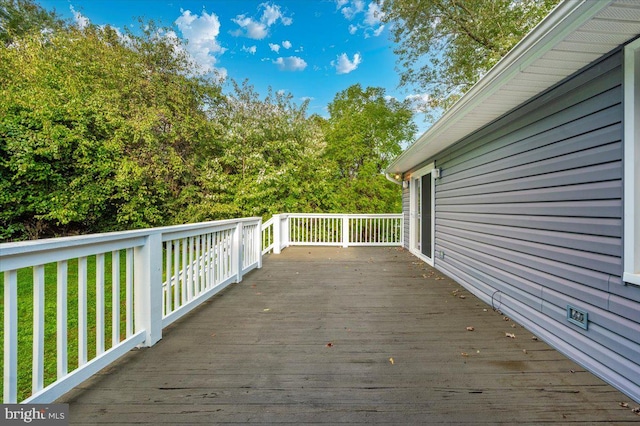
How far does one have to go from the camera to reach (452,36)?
821 centimetres

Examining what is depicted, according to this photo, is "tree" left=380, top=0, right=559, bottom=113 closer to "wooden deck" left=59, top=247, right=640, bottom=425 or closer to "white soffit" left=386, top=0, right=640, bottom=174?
"white soffit" left=386, top=0, right=640, bottom=174

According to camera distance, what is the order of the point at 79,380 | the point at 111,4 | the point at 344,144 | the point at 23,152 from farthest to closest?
the point at 344,144 → the point at 111,4 → the point at 23,152 → the point at 79,380

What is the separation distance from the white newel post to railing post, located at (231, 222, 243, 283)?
1810 millimetres

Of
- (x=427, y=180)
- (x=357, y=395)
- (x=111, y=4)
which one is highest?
(x=111, y=4)

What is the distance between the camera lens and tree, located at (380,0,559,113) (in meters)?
6.92

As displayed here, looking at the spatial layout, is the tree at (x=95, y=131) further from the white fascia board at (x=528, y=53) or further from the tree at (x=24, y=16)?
the white fascia board at (x=528, y=53)

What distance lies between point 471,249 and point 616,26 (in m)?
2.76

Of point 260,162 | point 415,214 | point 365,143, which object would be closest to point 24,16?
point 260,162

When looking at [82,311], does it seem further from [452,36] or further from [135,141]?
[452,36]

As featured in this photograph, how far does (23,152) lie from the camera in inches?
270

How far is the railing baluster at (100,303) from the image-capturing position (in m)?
1.72

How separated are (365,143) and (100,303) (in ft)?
39.9

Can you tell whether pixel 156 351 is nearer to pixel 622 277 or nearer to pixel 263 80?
pixel 622 277

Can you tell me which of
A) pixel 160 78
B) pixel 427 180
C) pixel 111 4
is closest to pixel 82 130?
pixel 160 78
